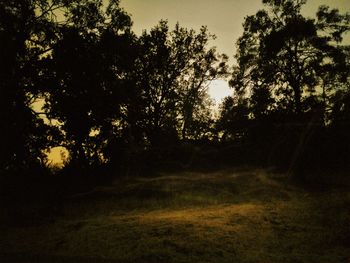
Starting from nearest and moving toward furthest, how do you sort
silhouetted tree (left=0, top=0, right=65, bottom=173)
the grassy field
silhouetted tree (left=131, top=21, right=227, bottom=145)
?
the grassy field
silhouetted tree (left=0, top=0, right=65, bottom=173)
silhouetted tree (left=131, top=21, right=227, bottom=145)

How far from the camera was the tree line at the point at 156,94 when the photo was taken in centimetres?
1565

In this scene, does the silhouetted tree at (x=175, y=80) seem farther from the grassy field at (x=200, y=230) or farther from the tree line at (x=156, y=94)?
the grassy field at (x=200, y=230)

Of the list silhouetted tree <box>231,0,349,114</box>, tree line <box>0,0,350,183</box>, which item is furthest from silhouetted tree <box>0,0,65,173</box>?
silhouetted tree <box>231,0,349,114</box>

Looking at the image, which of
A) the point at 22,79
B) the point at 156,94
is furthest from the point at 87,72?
the point at 156,94

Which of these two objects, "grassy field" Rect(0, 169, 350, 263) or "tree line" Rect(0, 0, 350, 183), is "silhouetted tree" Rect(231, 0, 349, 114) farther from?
"grassy field" Rect(0, 169, 350, 263)

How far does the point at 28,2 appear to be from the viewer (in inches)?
606

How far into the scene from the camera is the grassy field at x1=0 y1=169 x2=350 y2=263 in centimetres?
660

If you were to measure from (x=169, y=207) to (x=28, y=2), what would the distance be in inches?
474

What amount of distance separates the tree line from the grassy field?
15.5 feet

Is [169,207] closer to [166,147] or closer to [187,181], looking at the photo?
[187,181]

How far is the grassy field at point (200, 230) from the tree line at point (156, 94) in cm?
471

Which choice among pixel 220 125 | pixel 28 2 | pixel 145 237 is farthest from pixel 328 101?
pixel 28 2

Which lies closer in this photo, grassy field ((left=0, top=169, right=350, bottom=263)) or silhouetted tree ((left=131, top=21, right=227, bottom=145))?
grassy field ((left=0, top=169, right=350, bottom=263))

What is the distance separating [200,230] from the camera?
26.2ft
